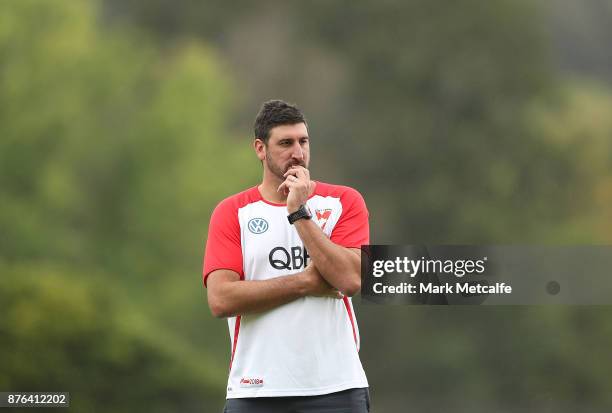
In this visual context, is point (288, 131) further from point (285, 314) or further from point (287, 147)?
point (285, 314)

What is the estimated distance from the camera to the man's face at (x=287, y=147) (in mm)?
4504

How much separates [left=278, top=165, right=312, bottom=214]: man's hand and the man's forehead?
0.15 m

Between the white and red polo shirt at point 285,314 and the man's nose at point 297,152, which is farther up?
the man's nose at point 297,152

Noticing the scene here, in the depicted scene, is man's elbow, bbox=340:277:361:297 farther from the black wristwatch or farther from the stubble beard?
the stubble beard

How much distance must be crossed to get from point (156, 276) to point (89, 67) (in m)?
4.91

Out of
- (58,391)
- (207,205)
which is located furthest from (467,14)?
(58,391)

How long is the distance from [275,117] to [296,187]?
1.21 ft

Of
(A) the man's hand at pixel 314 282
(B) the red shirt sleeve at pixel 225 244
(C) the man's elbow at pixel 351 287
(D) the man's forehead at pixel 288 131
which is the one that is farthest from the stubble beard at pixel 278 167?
(C) the man's elbow at pixel 351 287

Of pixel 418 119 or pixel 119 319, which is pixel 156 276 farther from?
pixel 418 119

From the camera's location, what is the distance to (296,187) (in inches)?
171

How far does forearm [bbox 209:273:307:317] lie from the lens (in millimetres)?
4293

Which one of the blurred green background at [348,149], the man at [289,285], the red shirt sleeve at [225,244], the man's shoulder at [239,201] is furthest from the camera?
the blurred green background at [348,149]

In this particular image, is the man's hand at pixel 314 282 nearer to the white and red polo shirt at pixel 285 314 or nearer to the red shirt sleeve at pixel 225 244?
the white and red polo shirt at pixel 285 314

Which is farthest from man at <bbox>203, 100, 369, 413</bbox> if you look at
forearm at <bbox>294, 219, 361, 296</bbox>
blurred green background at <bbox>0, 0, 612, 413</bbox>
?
blurred green background at <bbox>0, 0, 612, 413</bbox>
